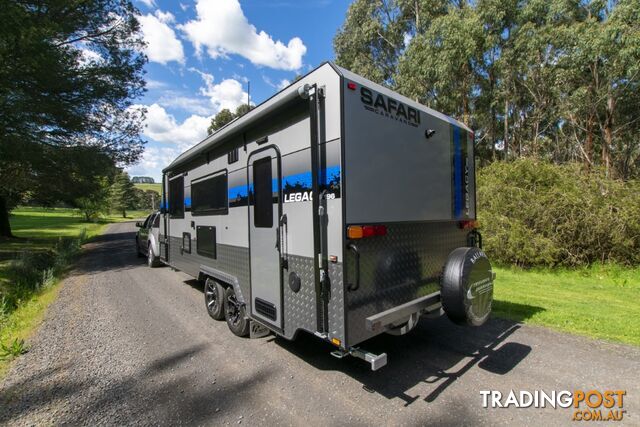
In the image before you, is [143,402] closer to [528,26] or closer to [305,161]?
[305,161]

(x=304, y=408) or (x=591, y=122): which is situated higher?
(x=591, y=122)

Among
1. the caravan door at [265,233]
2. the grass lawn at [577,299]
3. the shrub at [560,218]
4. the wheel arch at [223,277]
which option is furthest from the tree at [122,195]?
the grass lawn at [577,299]

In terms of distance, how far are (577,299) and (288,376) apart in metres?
5.54

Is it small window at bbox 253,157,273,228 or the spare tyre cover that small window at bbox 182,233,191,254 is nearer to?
small window at bbox 253,157,273,228

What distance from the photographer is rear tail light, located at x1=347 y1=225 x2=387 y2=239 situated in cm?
283

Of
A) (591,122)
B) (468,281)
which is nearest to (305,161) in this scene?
(468,281)

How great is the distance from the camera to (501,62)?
1476 cm

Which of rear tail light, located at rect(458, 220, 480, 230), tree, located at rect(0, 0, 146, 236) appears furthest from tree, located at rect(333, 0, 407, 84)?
rear tail light, located at rect(458, 220, 480, 230)

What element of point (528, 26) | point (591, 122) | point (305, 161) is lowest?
point (305, 161)

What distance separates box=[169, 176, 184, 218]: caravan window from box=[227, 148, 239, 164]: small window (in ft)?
7.71

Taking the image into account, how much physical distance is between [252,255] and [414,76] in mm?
14690

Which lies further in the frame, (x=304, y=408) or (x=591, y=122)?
(x=591, y=122)

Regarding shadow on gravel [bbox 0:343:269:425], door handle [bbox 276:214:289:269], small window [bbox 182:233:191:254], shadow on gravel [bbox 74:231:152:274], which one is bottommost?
shadow on gravel [bbox 0:343:269:425]

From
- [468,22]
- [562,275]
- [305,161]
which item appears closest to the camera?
[305,161]
